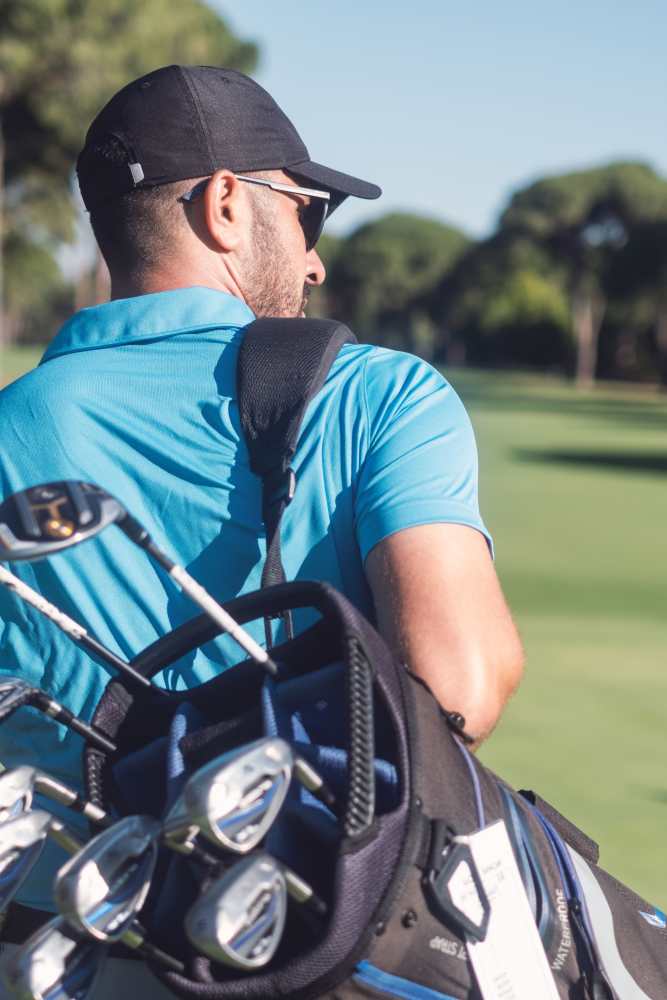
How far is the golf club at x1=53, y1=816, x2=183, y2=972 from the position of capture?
63.1 inches

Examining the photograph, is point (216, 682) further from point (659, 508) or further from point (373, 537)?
point (659, 508)

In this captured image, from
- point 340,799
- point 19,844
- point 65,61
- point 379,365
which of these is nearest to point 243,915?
point 340,799

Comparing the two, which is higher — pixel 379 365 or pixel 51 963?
pixel 379 365

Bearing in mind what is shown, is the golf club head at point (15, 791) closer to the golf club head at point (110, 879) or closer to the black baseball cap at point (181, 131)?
the golf club head at point (110, 879)

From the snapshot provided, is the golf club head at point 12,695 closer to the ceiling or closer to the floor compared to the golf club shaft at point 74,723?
closer to the ceiling

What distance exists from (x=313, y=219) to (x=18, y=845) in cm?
134

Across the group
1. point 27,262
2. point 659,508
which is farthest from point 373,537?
point 27,262

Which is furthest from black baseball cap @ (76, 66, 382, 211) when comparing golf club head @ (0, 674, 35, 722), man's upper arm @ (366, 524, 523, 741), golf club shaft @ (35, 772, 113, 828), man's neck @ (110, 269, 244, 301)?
golf club shaft @ (35, 772, 113, 828)

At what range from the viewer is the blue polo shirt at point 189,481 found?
2057 mm

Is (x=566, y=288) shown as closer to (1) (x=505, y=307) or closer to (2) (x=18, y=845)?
(1) (x=505, y=307)

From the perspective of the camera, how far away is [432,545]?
78.5 inches

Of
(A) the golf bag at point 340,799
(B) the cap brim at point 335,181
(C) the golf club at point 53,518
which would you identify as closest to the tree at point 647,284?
(B) the cap brim at point 335,181

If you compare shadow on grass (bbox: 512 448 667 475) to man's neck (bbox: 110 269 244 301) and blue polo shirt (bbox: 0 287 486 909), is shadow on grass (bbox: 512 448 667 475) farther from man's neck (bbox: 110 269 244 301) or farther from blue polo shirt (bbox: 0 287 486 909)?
blue polo shirt (bbox: 0 287 486 909)

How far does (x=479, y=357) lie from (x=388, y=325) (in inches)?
1845
